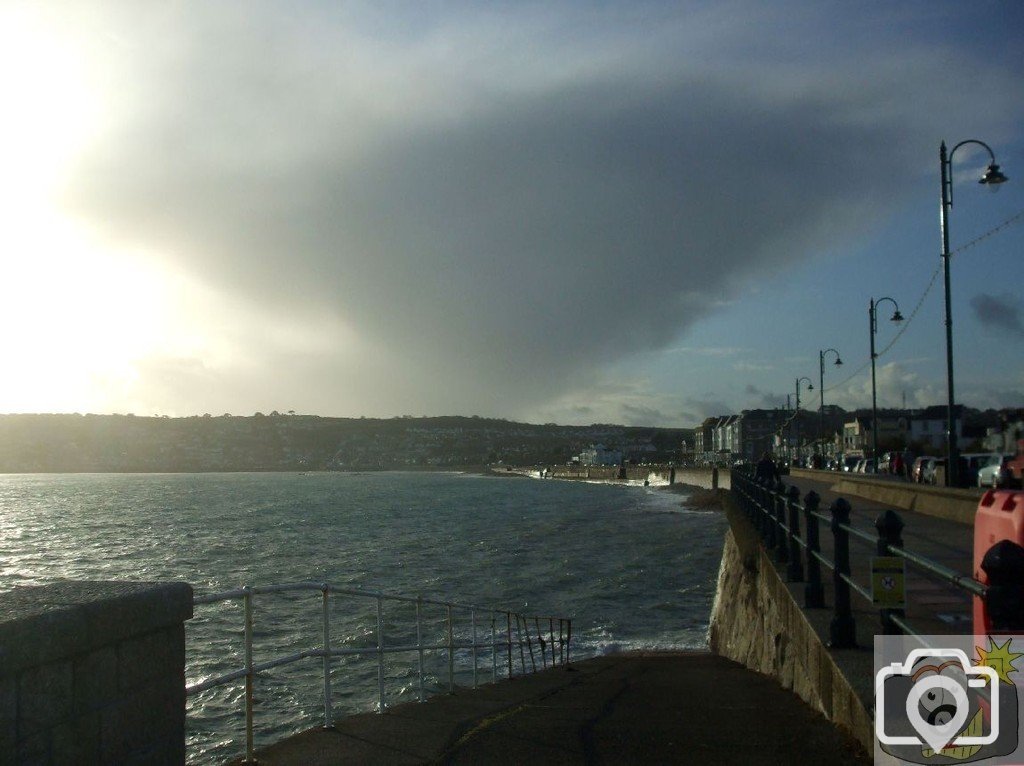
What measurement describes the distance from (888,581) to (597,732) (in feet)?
9.63

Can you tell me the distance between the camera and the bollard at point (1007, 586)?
3705 millimetres

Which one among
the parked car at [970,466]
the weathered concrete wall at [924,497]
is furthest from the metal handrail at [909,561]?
the parked car at [970,466]

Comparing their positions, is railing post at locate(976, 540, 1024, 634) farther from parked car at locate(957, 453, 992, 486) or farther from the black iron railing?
parked car at locate(957, 453, 992, 486)

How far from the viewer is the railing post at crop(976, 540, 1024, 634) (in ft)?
12.2

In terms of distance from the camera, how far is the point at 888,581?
5.80 meters

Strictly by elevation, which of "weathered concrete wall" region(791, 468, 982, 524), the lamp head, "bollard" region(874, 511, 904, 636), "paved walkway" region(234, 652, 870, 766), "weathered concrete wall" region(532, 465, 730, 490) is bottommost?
"weathered concrete wall" region(532, 465, 730, 490)

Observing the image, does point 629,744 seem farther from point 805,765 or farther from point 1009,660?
point 1009,660

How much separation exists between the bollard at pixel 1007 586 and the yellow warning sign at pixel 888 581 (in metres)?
2.02

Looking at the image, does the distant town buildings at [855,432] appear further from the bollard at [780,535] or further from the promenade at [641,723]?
the promenade at [641,723]

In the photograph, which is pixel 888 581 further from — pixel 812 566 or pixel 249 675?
pixel 249 675

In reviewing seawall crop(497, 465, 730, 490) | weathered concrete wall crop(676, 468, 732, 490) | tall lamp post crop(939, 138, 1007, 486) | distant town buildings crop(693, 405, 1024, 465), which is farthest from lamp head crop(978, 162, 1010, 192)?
weathered concrete wall crop(676, 468, 732, 490)

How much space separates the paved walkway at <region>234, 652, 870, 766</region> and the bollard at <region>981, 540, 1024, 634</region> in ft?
7.00

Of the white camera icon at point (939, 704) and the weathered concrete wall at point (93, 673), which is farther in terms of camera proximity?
the white camera icon at point (939, 704)

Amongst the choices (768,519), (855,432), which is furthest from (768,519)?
(855,432)
